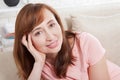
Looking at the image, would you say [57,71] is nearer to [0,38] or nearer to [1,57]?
[1,57]

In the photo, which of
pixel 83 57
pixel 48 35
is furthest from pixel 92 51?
pixel 48 35

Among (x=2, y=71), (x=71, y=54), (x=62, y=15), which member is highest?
(x=62, y=15)

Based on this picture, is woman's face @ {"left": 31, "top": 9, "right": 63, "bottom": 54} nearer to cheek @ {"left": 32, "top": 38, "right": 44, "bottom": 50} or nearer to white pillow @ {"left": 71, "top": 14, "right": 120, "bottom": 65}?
cheek @ {"left": 32, "top": 38, "right": 44, "bottom": 50}

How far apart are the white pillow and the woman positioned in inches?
9.0

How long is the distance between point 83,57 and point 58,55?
0.45 ft

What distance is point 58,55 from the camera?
129cm

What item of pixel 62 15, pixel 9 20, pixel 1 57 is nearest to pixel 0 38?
pixel 9 20

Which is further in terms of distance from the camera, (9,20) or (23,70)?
(9,20)

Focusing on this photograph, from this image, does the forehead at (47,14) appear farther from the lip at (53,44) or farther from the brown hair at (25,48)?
the lip at (53,44)

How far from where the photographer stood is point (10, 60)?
55.7 inches

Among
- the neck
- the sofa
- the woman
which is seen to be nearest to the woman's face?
the woman

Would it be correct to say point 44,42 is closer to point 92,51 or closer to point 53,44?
point 53,44

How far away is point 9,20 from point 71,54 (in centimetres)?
71

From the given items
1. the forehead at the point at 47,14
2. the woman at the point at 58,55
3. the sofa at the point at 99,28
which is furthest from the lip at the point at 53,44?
the sofa at the point at 99,28
